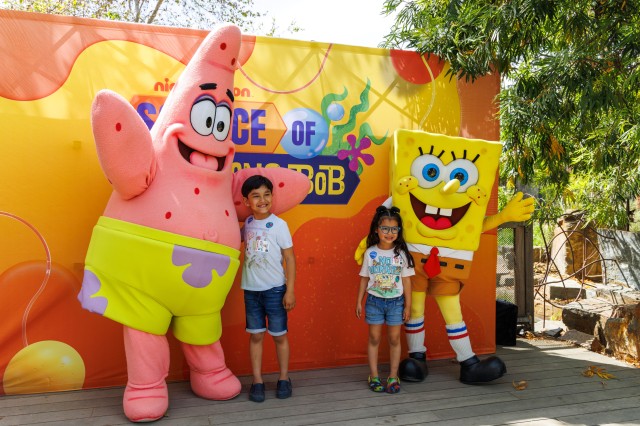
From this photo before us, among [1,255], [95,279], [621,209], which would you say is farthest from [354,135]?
[621,209]

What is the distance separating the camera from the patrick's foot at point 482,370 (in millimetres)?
3393

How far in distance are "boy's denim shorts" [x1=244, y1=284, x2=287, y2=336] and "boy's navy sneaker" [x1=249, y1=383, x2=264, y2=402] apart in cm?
32

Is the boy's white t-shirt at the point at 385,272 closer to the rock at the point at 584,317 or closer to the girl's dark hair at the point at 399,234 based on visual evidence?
the girl's dark hair at the point at 399,234

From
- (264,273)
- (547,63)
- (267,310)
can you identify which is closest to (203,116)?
(264,273)

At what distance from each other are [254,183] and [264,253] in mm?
408

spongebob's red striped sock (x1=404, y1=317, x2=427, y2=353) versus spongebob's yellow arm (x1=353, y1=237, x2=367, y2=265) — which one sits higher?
spongebob's yellow arm (x1=353, y1=237, x2=367, y2=265)

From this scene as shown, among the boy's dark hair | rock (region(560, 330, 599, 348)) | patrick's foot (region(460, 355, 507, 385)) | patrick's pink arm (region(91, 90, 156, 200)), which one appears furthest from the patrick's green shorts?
rock (region(560, 330, 599, 348))

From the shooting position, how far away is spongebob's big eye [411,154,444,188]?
3.49m

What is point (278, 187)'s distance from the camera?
3.23 metres

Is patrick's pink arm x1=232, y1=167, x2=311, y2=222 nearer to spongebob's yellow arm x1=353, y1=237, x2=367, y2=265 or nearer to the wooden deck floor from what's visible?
spongebob's yellow arm x1=353, y1=237, x2=367, y2=265

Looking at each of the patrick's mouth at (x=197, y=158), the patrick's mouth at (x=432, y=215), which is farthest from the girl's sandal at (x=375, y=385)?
the patrick's mouth at (x=197, y=158)

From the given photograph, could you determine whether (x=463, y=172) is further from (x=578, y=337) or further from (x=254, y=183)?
(x=578, y=337)

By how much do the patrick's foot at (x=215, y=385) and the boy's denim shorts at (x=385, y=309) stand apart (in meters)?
0.91

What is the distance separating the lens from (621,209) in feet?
18.7
